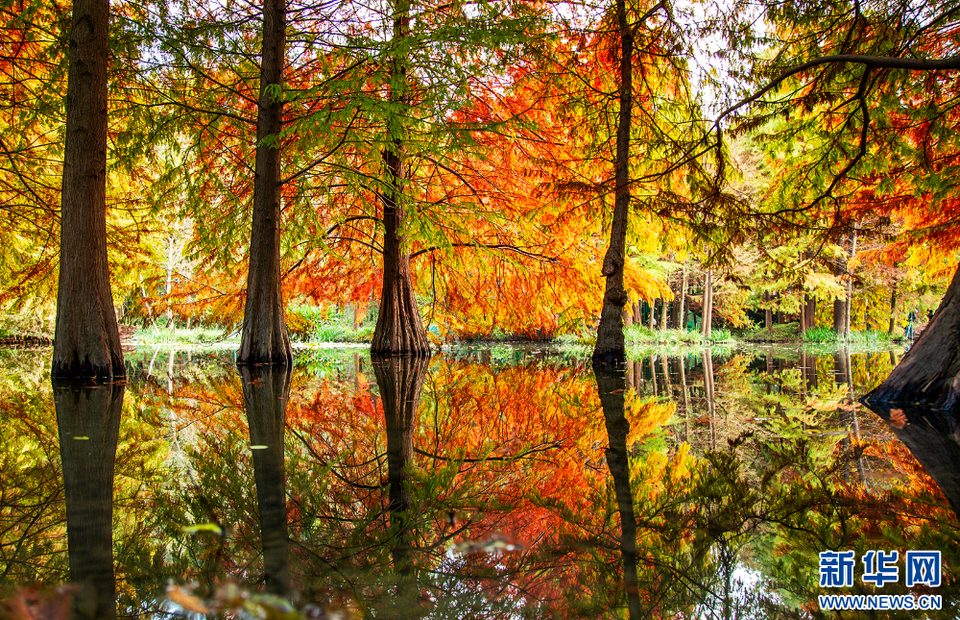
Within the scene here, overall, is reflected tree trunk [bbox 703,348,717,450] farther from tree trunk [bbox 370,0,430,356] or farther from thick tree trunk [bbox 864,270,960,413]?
tree trunk [bbox 370,0,430,356]

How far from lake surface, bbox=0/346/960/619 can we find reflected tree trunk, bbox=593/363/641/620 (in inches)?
0.4

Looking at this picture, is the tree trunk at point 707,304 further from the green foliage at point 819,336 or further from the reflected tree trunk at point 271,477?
the reflected tree trunk at point 271,477

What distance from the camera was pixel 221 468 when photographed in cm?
229

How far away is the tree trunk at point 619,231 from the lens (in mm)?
8000

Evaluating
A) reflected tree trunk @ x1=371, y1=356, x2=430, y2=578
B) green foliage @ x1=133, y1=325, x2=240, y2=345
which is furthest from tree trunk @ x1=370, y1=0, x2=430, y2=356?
green foliage @ x1=133, y1=325, x2=240, y2=345

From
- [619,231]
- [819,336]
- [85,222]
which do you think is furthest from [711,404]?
[819,336]

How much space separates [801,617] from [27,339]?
2464 cm

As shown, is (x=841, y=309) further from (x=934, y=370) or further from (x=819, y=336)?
(x=934, y=370)

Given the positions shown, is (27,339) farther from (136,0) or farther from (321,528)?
(321,528)

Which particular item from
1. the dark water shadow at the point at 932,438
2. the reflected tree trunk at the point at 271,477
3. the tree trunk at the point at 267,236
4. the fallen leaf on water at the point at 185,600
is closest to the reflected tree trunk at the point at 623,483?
the reflected tree trunk at the point at 271,477

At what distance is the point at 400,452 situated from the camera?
261 centimetres

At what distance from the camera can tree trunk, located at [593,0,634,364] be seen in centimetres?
800

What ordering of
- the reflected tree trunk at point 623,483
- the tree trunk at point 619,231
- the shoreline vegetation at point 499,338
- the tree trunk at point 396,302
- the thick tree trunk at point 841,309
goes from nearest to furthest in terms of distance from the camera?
the reflected tree trunk at point 623,483, the tree trunk at point 619,231, the tree trunk at point 396,302, the shoreline vegetation at point 499,338, the thick tree trunk at point 841,309

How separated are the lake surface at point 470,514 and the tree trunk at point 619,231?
14.5 feet
